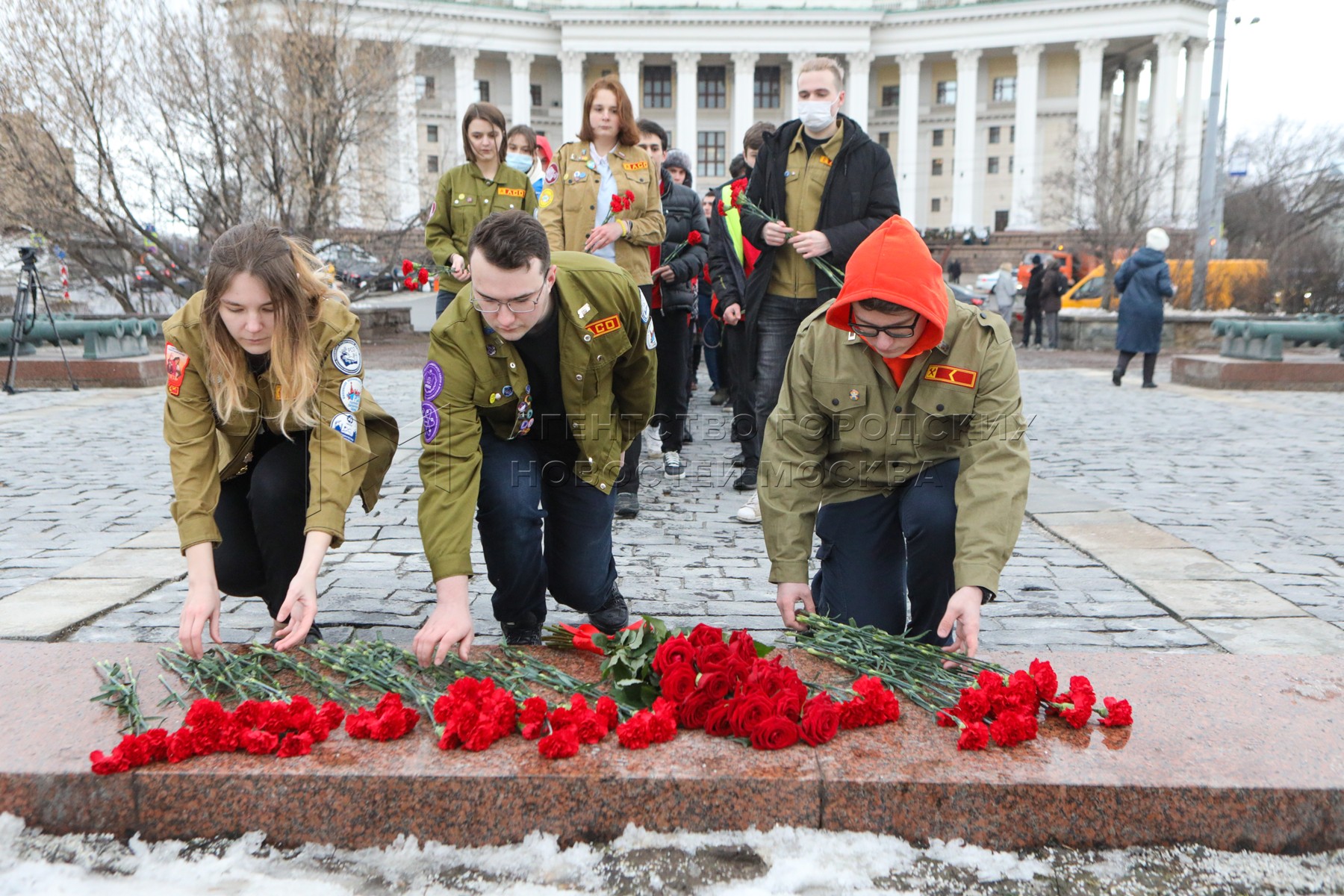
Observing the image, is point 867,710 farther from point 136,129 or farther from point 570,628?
point 136,129

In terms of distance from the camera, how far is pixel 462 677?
2811 millimetres

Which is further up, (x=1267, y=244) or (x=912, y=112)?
(x=912, y=112)

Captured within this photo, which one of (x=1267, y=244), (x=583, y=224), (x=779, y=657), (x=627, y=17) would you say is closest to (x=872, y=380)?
(x=779, y=657)

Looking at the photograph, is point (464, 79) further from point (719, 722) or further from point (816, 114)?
point (719, 722)

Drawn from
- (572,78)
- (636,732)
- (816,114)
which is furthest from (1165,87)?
(636,732)

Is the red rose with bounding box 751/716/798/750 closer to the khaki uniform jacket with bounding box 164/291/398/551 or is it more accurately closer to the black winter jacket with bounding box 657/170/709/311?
the khaki uniform jacket with bounding box 164/291/398/551

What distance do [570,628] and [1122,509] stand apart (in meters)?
4.00

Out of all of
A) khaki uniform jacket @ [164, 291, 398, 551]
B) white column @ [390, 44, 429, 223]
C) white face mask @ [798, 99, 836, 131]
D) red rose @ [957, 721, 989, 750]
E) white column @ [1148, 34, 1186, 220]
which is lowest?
red rose @ [957, 721, 989, 750]

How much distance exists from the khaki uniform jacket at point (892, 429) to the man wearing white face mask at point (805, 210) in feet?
7.42

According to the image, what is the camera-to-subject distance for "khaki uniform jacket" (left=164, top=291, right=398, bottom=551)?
10.0 ft

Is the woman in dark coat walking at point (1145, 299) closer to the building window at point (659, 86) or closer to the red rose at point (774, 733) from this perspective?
the red rose at point (774, 733)

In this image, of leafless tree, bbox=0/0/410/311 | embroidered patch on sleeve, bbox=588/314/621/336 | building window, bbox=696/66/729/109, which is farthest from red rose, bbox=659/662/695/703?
building window, bbox=696/66/729/109

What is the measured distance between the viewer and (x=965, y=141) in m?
73.9

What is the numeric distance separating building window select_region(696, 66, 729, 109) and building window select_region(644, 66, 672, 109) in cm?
211
